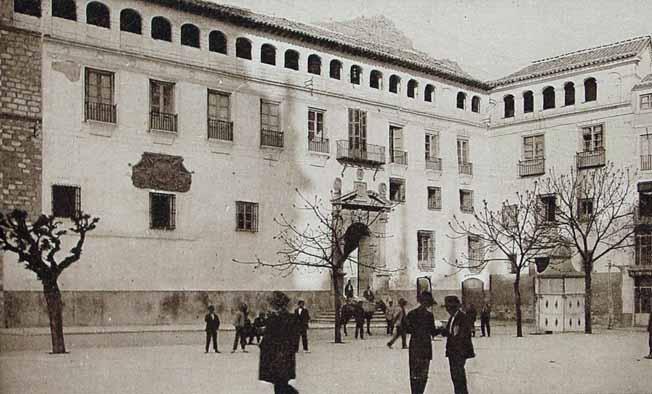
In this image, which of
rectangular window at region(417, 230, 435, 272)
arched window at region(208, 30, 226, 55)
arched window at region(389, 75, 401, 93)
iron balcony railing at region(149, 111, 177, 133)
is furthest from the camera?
rectangular window at region(417, 230, 435, 272)

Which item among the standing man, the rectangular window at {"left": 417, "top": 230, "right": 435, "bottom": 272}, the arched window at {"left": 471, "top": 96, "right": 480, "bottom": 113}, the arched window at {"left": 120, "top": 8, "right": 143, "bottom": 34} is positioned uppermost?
the arched window at {"left": 120, "top": 8, "right": 143, "bottom": 34}

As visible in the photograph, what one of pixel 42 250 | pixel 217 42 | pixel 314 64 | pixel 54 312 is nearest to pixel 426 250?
pixel 314 64

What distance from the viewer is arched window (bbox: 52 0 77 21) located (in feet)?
52.9

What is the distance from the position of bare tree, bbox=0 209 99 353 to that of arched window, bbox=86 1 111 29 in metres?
4.69

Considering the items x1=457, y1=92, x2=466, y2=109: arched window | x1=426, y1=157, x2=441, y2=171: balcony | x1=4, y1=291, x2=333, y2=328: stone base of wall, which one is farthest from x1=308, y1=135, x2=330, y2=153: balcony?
x1=457, y1=92, x2=466, y2=109: arched window

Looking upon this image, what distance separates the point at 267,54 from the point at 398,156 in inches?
238

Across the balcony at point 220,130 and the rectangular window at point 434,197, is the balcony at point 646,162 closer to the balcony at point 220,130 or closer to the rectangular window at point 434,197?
the rectangular window at point 434,197

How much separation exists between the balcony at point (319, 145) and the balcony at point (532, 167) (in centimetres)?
496

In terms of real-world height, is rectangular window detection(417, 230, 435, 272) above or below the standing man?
above

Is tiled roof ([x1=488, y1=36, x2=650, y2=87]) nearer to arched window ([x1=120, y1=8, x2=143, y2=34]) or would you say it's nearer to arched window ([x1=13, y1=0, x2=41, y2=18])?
arched window ([x1=120, y1=8, x2=143, y2=34])

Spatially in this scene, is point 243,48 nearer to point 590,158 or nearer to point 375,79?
point 375,79

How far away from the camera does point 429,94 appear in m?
25.3

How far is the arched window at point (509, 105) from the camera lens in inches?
943

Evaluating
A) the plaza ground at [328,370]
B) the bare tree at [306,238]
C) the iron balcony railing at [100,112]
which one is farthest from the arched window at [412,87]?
the iron balcony railing at [100,112]
